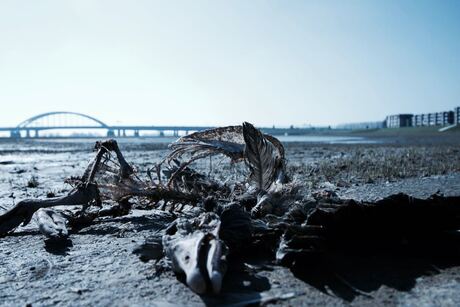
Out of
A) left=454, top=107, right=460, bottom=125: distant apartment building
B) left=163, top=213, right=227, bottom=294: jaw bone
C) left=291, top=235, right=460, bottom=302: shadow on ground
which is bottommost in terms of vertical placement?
left=291, top=235, right=460, bottom=302: shadow on ground

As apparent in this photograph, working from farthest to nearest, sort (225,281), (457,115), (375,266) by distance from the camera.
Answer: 1. (457,115)
2. (375,266)
3. (225,281)

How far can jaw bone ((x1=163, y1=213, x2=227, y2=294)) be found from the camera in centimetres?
188

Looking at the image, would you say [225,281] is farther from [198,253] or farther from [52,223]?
[52,223]

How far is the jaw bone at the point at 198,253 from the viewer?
1.88 meters

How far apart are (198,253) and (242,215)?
22.5 inches

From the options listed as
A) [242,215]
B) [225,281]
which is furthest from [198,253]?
[242,215]

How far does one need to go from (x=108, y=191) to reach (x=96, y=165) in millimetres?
262

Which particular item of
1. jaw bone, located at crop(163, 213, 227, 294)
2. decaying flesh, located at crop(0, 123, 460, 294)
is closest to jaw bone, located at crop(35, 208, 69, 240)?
decaying flesh, located at crop(0, 123, 460, 294)

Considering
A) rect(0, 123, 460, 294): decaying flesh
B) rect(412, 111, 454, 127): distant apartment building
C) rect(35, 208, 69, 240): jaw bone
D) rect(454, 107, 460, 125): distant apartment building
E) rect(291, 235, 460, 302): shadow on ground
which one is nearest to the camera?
rect(291, 235, 460, 302): shadow on ground

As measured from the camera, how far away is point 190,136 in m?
4.30

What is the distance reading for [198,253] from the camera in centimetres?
200

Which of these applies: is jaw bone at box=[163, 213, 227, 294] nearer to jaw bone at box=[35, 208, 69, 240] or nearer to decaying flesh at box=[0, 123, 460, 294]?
decaying flesh at box=[0, 123, 460, 294]

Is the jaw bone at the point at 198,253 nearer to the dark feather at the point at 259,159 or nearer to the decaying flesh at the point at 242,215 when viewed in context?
the decaying flesh at the point at 242,215

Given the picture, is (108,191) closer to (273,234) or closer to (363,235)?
(273,234)
